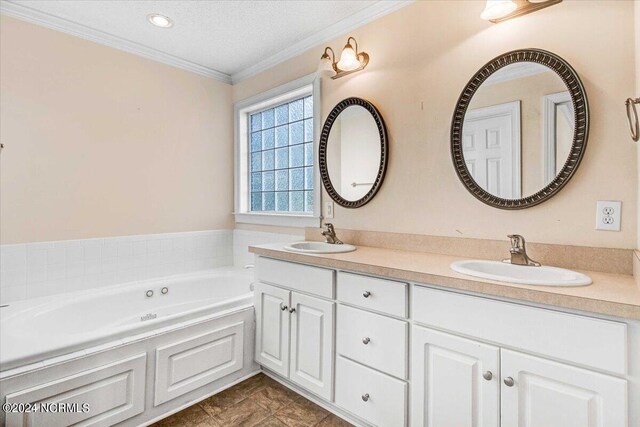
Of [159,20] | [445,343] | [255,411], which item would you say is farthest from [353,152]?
[255,411]

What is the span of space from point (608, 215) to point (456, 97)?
91cm

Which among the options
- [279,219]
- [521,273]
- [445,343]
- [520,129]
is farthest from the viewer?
[279,219]

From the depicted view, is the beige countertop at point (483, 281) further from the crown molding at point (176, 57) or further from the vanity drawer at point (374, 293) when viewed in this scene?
the crown molding at point (176, 57)

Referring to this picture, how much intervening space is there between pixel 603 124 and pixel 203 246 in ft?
9.92

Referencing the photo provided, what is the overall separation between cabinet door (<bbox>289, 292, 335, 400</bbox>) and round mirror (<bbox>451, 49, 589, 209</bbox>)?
108cm

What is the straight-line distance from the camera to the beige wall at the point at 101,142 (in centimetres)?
212

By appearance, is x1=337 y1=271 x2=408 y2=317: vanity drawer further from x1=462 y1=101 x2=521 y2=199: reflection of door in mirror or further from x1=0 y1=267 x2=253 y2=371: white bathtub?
x1=0 y1=267 x2=253 y2=371: white bathtub

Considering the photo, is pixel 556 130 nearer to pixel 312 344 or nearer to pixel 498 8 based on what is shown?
pixel 498 8

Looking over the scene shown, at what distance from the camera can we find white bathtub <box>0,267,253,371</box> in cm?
152

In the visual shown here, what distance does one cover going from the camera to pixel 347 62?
217 cm

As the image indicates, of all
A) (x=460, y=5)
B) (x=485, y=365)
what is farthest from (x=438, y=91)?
(x=485, y=365)

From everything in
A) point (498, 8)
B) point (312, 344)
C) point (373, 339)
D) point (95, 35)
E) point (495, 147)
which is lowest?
point (312, 344)

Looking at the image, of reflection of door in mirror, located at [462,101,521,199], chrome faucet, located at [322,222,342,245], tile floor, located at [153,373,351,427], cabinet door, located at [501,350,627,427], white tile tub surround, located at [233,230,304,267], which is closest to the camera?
cabinet door, located at [501,350,627,427]

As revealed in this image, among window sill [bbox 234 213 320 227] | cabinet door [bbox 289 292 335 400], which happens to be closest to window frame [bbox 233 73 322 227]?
window sill [bbox 234 213 320 227]
